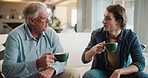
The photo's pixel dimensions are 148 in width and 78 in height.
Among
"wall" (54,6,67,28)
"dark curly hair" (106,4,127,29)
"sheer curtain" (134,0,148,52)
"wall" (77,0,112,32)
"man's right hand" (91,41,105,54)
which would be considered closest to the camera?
"man's right hand" (91,41,105,54)

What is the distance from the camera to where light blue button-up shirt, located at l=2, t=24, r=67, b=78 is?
1.36 meters

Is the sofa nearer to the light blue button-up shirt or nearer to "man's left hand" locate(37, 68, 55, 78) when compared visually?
the light blue button-up shirt

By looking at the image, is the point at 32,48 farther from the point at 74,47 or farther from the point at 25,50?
the point at 74,47

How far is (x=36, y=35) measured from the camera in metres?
1.57

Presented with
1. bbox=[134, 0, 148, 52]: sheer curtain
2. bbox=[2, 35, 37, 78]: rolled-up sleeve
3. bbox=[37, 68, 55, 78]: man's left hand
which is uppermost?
bbox=[134, 0, 148, 52]: sheer curtain

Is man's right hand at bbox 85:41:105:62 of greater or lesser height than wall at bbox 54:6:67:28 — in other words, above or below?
below

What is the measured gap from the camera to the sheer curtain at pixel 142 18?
2.62 m

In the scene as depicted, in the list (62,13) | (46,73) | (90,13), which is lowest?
(46,73)

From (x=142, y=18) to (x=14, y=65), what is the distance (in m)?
1.94

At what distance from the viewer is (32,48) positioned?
1493 mm

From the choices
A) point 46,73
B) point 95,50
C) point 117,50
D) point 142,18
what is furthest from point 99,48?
point 142,18

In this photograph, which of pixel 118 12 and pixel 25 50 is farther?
pixel 118 12

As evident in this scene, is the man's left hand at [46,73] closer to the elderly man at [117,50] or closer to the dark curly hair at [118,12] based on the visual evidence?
the elderly man at [117,50]

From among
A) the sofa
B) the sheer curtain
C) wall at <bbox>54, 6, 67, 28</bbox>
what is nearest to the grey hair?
the sofa
